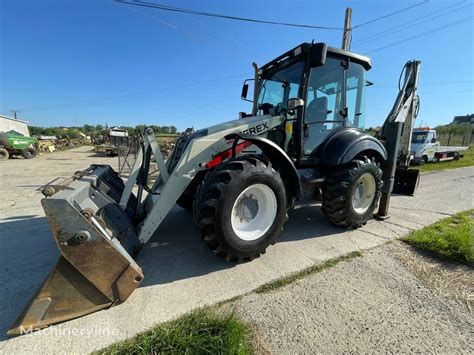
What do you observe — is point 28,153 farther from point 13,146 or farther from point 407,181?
point 407,181

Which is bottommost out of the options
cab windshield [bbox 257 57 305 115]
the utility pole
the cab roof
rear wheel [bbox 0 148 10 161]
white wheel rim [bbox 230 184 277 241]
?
rear wheel [bbox 0 148 10 161]

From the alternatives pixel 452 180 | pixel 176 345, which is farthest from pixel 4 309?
pixel 452 180

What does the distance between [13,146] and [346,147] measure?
19076 millimetres

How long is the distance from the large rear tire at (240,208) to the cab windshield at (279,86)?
1.34 meters

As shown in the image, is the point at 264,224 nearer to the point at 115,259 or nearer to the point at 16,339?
the point at 115,259

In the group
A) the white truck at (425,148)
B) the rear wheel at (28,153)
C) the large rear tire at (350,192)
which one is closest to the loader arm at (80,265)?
the large rear tire at (350,192)

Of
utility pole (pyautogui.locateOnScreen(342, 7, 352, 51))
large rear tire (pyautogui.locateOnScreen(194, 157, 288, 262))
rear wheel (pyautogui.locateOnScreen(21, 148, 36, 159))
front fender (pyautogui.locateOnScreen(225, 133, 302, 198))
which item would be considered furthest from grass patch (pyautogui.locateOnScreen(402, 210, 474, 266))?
rear wheel (pyautogui.locateOnScreen(21, 148, 36, 159))

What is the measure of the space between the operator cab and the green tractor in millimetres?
17718

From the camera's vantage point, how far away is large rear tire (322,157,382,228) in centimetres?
335

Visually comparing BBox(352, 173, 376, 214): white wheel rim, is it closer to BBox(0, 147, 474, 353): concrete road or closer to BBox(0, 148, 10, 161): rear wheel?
BBox(0, 147, 474, 353): concrete road

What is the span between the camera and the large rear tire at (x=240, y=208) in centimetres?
236

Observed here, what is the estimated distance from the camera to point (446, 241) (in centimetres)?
309

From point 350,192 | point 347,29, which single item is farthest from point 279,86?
point 347,29

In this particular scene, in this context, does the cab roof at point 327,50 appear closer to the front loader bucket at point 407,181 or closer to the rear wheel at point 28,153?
the front loader bucket at point 407,181
